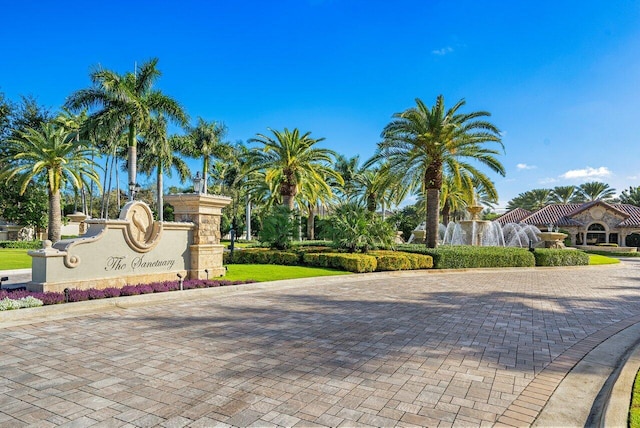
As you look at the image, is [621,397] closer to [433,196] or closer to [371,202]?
[433,196]

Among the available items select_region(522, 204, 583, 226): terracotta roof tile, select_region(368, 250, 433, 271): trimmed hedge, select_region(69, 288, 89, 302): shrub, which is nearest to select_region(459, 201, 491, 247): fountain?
select_region(368, 250, 433, 271): trimmed hedge

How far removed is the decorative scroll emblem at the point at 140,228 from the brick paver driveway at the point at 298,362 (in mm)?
2670

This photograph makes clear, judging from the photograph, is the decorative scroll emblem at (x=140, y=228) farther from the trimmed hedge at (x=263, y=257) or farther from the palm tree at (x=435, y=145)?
the palm tree at (x=435, y=145)

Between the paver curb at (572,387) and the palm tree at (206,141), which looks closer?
the paver curb at (572,387)

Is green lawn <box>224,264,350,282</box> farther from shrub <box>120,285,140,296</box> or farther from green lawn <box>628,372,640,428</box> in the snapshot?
green lawn <box>628,372,640,428</box>

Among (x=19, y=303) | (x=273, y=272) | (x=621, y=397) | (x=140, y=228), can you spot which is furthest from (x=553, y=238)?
(x=19, y=303)

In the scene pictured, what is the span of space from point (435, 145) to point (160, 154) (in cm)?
2050

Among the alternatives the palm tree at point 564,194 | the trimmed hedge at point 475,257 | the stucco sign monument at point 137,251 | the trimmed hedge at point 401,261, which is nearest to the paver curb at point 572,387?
the stucco sign monument at point 137,251

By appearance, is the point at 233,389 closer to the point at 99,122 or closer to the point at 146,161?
the point at 99,122

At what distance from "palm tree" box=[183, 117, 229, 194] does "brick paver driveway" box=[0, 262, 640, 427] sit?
3368 cm

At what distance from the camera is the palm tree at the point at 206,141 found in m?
41.7

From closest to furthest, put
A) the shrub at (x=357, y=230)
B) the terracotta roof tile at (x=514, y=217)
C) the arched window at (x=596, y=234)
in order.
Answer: the shrub at (x=357, y=230) → the arched window at (x=596, y=234) → the terracotta roof tile at (x=514, y=217)

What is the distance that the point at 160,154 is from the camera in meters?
30.5

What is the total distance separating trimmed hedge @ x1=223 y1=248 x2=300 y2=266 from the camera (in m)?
18.7
